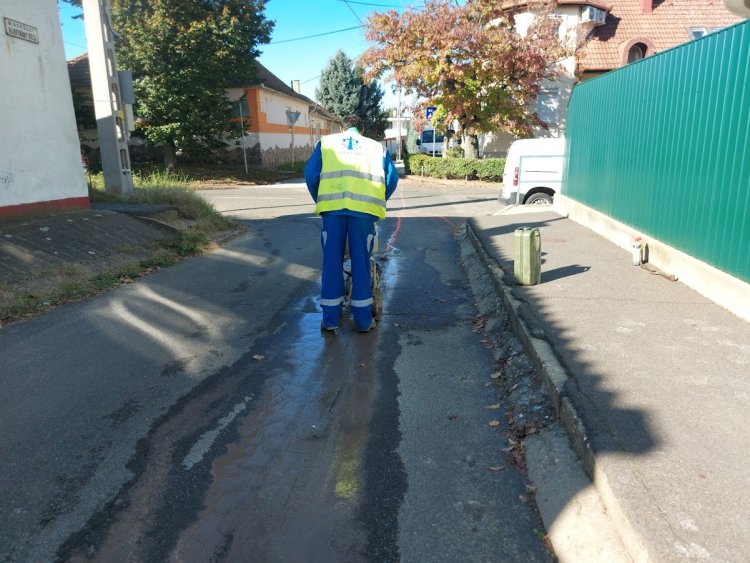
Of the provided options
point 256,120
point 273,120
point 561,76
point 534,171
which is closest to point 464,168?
point 561,76

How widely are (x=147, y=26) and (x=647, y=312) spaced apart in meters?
24.8

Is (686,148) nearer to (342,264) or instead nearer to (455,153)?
(342,264)

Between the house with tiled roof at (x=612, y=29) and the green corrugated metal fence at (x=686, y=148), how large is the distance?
63.0ft

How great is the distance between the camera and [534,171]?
15.2 meters

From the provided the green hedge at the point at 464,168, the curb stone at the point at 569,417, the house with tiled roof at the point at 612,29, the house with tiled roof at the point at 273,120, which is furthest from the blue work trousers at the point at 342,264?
the house with tiled roof at the point at 612,29

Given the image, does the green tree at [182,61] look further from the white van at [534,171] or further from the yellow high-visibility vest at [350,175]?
the yellow high-visibility vest at [350,175]

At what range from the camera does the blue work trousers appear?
5.57 m

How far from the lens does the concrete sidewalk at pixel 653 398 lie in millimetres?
2486

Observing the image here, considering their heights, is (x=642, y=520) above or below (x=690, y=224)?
below

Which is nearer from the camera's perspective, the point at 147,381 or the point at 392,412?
the point at 392,412

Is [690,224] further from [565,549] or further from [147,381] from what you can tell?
[147,381]

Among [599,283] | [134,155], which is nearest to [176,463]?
[599,283]

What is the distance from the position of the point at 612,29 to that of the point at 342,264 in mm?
28415

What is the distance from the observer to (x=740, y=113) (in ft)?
17.6
